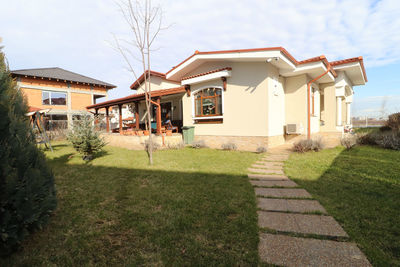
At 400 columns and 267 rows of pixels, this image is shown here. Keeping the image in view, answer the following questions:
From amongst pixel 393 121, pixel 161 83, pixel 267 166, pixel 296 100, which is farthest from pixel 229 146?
pixel 393 121

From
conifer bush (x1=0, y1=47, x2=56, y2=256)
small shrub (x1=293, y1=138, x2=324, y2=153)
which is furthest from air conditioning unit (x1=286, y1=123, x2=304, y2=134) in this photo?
A: conifer bush (x1=0, y1=47, x2=56, y2=256)

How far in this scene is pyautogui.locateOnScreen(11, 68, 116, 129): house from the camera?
62.5 feet

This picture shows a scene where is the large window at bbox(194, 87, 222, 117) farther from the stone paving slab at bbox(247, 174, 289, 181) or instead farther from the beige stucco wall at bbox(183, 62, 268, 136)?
the stone paving slab at bbox(247, 174, 289, 181)

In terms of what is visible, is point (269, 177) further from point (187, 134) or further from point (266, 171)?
point (187, 134)

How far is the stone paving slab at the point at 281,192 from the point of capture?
3.77 metres

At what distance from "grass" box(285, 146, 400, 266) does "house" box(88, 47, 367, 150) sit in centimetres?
272

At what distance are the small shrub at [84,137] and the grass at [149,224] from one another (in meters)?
2.14

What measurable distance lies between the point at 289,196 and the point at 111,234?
3.15 metres

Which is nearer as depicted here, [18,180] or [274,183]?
[18,180]

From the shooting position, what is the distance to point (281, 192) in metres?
3.96

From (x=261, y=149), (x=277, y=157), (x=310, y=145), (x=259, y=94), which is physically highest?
(x=259, y=94)

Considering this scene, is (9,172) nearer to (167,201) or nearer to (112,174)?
(167,201)

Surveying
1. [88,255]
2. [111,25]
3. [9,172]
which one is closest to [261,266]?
[88,255]

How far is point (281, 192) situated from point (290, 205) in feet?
2.15
